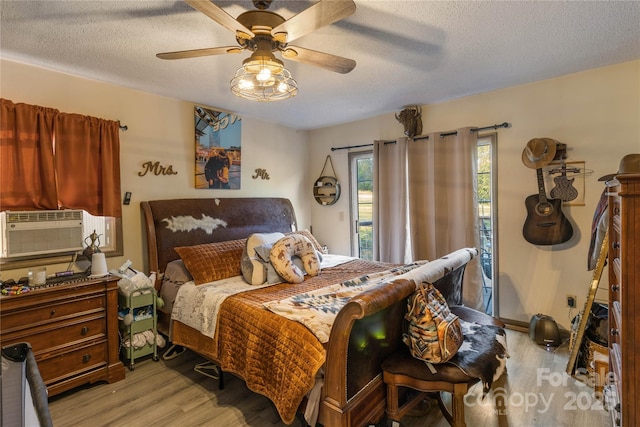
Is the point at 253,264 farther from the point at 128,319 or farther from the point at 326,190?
the point at 326,190

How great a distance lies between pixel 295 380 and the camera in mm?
1682

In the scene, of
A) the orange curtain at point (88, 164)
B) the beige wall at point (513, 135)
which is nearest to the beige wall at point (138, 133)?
the beige wall at point (513, 135)

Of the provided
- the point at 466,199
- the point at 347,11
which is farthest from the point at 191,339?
the point at 466,199

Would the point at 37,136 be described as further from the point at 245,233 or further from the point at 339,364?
the point at 339,364

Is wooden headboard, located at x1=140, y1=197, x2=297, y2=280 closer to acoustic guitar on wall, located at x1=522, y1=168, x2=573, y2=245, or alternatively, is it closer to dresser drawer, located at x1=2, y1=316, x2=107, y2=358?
dresser drawer, located at x1=2, y1=316, x2=107, y2=358

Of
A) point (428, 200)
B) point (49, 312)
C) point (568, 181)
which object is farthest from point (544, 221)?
point (49, 312)


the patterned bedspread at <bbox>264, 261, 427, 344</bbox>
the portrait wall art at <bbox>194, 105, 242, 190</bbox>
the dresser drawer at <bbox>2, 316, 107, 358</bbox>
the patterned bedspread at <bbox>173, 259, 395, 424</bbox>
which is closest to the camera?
the patterned bedspread at <bbox>173, 259, 395, 424</bbox>

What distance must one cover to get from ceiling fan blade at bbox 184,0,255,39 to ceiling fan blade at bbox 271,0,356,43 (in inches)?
5.7

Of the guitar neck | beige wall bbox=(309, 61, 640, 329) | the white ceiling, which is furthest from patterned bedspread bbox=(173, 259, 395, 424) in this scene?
the guitar neck

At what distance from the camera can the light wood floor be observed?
2.00 metres

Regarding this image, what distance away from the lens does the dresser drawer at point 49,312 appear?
205cm

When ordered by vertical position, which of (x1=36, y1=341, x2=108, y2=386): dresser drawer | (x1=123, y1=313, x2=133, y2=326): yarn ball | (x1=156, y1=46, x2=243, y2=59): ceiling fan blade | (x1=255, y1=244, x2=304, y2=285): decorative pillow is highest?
(x1=156, y1=46, x2=243, y2=59): ceiling fan blade

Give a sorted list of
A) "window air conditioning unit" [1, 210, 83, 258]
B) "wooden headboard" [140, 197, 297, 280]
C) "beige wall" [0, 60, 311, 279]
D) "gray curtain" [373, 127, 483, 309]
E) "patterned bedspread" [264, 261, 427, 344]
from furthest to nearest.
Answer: "gray curtain" [373, 127, 483, 309], "wooden headboard" [140, 197, 297, 280], "beige wall" [0, 60, 311, 279], "window air conditioning unit" [1, 210, 83, 258], "patterned bedspread" [264, 261, 427, 344]

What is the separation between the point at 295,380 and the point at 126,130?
2773mm
